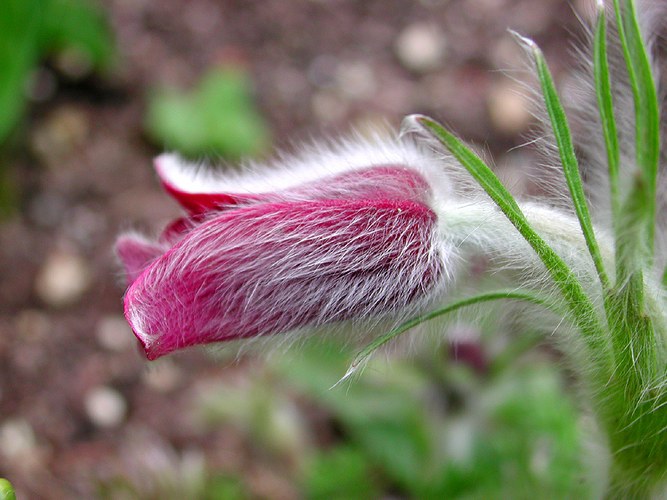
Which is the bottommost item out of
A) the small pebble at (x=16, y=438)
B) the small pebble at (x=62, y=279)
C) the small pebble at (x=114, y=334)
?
the small pebble at (x=16, y=438)

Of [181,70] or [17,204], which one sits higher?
[181,70]

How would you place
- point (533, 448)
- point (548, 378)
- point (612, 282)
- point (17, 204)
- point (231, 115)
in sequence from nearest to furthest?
point (612, 282) → point (533, 448) → point (548, 378) → point (17, 204) → point (231, 115)

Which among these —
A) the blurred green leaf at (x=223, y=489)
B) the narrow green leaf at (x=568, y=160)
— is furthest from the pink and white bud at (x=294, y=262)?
the blurred green leaf at (x=223, y=489)

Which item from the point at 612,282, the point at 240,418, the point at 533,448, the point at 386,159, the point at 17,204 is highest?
the point at 386,159

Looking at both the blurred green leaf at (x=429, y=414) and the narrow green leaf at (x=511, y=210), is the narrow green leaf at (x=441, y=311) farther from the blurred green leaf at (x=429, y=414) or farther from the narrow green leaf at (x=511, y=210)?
the blurred green leaf at (x=429, y=414)

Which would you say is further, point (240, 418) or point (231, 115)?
point (231, 115)

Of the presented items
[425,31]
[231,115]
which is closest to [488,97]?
[425,31]

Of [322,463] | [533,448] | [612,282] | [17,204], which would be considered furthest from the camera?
[17,204]

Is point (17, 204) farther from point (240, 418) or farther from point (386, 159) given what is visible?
point (386, 159)
